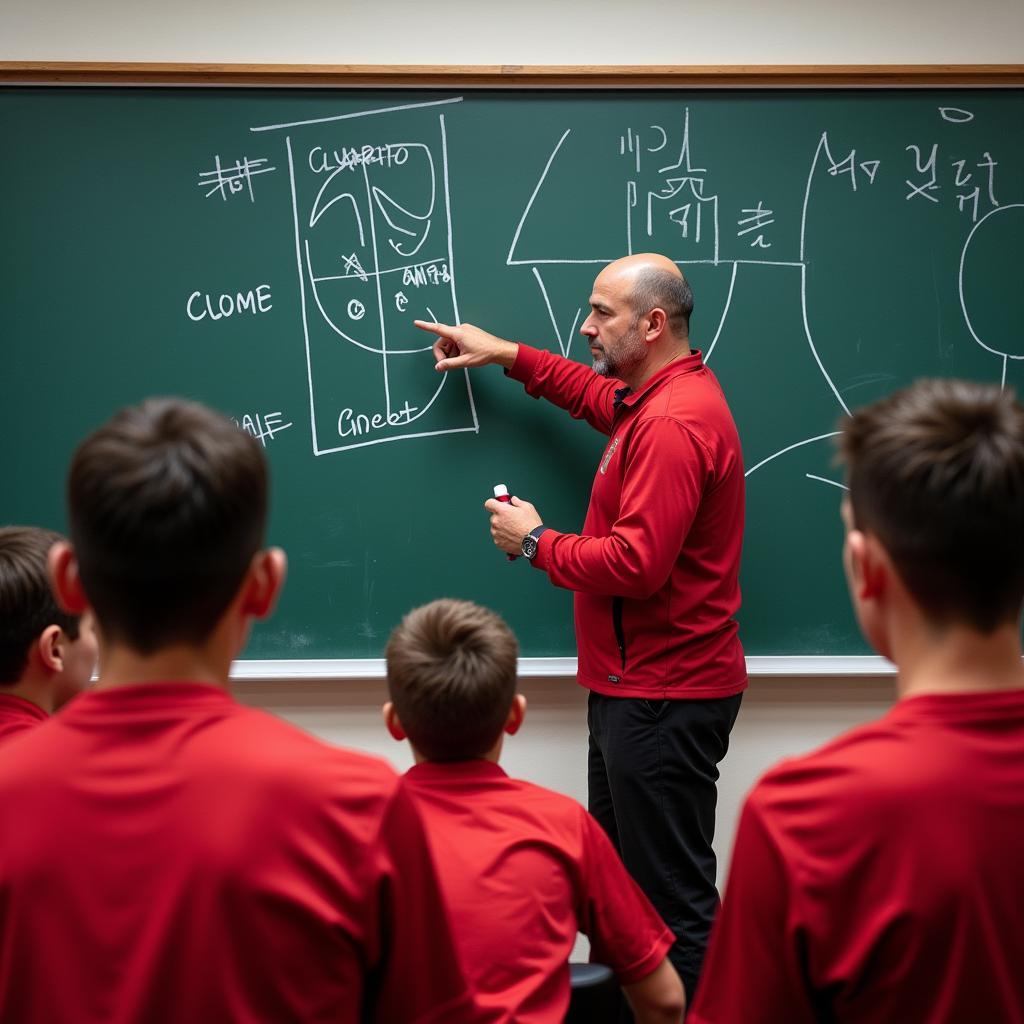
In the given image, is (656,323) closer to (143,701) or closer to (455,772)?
(455,772)

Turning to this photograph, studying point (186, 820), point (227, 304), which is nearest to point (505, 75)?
point (227, 304)

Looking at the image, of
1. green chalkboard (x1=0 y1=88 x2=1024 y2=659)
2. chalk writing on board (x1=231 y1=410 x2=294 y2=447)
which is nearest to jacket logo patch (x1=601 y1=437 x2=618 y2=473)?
Answer: green chalkboard (x1=0 y1=88 x2=1024 y2=659)

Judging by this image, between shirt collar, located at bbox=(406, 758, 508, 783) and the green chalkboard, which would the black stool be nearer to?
shirt collar, located at bbox=(406, 758, 508, 783)

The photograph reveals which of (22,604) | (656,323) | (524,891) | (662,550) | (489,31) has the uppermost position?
(489,31)

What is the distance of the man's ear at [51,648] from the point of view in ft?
4.64

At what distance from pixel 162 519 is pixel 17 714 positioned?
2.30 ft

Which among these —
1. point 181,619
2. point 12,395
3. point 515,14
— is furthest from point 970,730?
point 12,395

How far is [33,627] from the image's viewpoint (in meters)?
1.43

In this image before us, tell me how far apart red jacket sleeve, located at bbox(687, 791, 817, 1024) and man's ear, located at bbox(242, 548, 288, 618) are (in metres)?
0.47

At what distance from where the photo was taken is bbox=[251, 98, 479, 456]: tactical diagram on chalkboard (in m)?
2.46

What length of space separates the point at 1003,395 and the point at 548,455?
1.63 metres

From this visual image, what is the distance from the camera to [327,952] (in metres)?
0.85

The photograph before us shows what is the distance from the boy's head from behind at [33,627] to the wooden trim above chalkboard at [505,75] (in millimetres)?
1416

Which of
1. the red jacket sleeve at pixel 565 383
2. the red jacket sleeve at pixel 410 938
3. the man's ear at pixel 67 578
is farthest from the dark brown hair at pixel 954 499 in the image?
the red jacket sleeve at pixel 565 383
